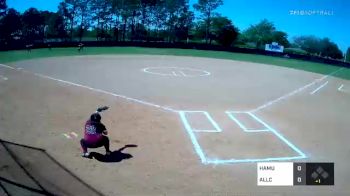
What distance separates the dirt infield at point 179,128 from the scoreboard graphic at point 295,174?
678mm

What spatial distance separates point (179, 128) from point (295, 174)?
4.91m

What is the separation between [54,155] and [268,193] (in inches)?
188

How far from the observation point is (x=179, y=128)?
1018 cm

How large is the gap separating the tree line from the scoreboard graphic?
8.83m

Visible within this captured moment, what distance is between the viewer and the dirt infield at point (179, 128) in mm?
6789

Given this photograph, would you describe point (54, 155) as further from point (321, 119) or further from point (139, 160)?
point (321, 119)

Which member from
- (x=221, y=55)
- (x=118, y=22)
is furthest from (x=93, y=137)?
(x=221, y=55)

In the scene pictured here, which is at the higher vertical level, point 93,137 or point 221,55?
point 221,55

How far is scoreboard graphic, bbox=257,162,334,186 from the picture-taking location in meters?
5.70

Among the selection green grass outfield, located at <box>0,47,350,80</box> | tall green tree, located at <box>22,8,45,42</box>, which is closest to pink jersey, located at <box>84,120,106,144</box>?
tall green tree, located at <box>22,8,45,42</box>

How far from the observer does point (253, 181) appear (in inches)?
270

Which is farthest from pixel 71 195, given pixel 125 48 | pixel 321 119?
pixel 125 48

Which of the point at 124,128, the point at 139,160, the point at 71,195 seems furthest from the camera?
the point at 124,128

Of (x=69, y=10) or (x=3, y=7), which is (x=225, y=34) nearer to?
(x=69, y=10)
